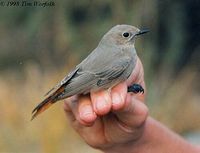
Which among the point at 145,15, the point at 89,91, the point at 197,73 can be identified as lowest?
the point at 197,73

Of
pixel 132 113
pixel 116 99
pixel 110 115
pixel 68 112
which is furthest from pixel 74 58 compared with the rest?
pixel 116 99

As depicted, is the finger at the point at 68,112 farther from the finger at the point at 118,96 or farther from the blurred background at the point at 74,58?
the blurred background at the point at 74,58

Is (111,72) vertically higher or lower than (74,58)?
higher

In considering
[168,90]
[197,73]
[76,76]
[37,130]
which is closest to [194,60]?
[197,73]

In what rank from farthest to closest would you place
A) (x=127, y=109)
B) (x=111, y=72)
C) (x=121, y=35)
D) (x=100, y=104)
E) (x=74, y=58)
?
(x=74, y=58) → (x=121, y=35) → (x=111, y=72) → (x=127, y=109) → (x=100, y=104)

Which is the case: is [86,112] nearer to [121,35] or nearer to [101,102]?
[101,102]

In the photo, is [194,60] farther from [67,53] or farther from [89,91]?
[89,91]

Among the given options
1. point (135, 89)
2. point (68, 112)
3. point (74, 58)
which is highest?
point (135, 89)
